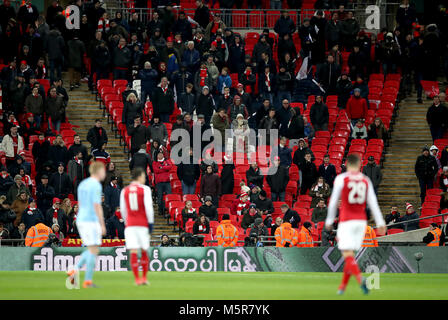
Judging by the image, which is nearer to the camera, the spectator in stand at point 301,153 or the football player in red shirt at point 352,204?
the football player in red shirt at point 352,204

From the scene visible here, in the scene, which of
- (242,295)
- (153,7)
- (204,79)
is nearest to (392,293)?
(242,295)

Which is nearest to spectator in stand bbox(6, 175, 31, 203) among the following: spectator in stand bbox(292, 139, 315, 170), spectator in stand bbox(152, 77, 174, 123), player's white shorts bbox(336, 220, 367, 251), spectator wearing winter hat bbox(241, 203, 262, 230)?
spectator in stand bbox(152, 77, 174, 123)

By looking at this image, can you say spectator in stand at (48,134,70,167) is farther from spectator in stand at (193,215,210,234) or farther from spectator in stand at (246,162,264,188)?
spectator in stand at (246,162,264,188)

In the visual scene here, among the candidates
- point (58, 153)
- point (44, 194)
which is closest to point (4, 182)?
Answer: point (44, 194)

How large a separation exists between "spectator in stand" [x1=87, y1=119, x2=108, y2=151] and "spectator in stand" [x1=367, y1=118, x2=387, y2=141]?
876 centimetres

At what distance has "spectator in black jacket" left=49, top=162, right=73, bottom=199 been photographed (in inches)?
1045

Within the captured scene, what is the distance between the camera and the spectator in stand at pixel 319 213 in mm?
25975

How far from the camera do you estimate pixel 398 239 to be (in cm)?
2564

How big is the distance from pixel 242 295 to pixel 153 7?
71.7 feet

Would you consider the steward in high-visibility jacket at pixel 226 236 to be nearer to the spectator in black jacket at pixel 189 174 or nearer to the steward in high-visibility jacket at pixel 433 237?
the spectator in black jacket at pixel 189 174

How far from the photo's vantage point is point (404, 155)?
1204 inches

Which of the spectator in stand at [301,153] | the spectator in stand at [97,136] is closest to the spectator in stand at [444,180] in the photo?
the spectator in stand at [301,153]

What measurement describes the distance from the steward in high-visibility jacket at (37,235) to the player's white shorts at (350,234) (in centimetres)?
1322

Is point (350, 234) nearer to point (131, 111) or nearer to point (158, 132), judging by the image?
point (158, 132)
